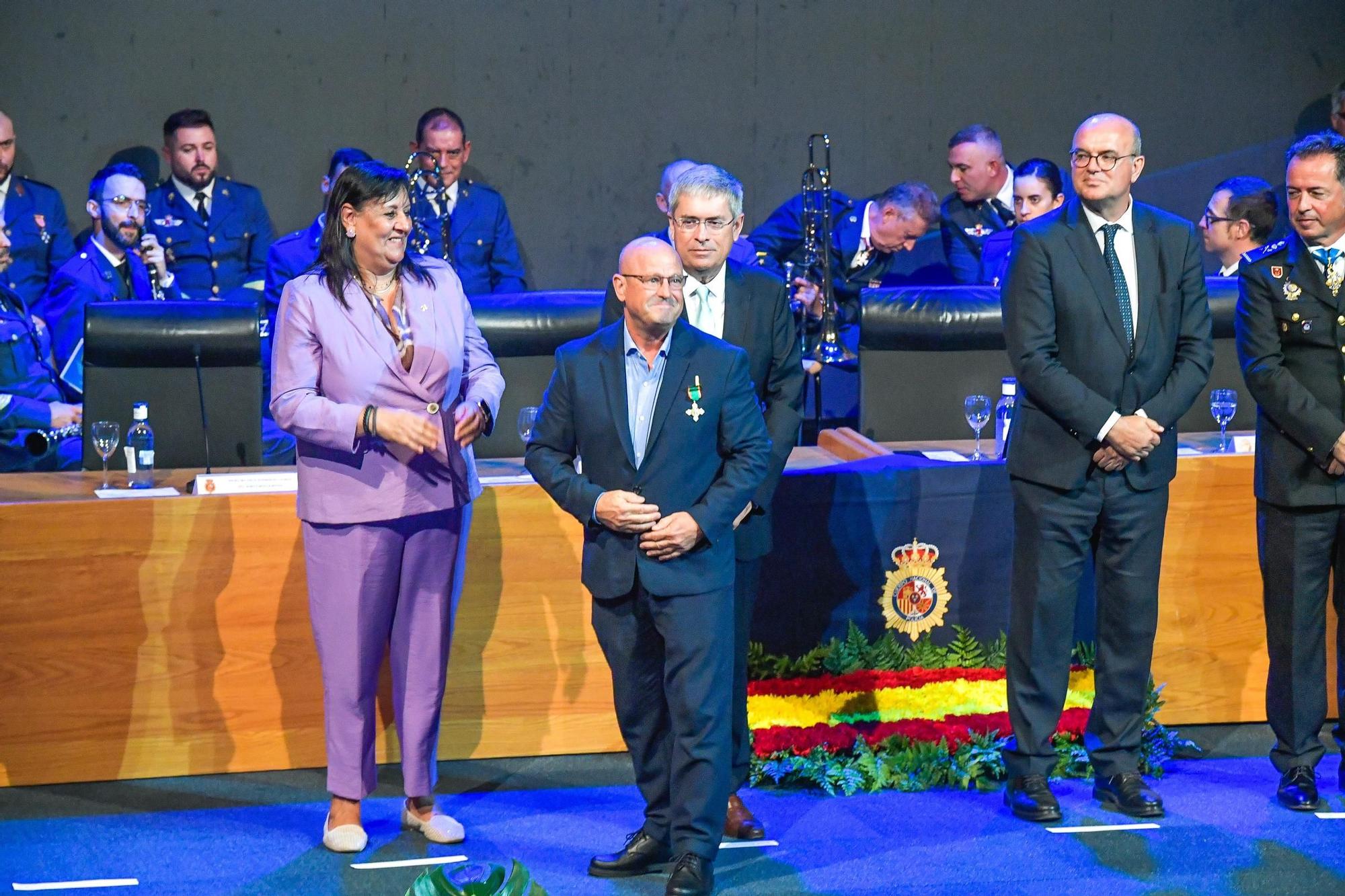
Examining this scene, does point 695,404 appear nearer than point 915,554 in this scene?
Yes

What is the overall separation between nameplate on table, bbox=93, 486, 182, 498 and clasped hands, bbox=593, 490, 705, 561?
1.40 meters

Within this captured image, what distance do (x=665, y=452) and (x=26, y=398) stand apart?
2867 millimetres

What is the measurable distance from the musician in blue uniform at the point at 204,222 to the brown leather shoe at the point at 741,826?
383 cm

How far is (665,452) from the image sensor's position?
3.18m

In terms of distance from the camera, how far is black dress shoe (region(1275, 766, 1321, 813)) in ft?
12.3

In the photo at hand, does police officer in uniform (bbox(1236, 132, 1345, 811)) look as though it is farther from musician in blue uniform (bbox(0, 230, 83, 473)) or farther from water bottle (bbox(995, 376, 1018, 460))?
musician in blue uniform (bbox(0, 230, 83, 473))

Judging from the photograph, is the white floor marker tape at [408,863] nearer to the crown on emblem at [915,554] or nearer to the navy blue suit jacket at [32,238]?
the crown on emblem at [915,554]

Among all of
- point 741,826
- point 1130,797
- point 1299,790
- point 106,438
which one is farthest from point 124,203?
point 1299,790

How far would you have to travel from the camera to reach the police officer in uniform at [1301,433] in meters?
3.69

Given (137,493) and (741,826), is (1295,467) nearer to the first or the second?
(741,826)

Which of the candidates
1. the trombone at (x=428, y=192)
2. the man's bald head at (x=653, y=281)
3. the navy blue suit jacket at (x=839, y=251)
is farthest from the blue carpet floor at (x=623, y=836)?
the navy blue suit jacket at (x=839, y=251)

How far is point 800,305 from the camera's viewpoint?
6445 millimetres

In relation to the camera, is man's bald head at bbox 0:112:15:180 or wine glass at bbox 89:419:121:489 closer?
wine glass at bbox 89:419:121:489

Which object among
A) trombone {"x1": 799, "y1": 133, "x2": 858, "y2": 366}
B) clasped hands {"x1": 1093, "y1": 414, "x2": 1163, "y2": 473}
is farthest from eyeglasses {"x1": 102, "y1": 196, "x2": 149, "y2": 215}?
clasped hands {"x1": 1093, "y1": 414, "x2": 1163, "y2": 473}
